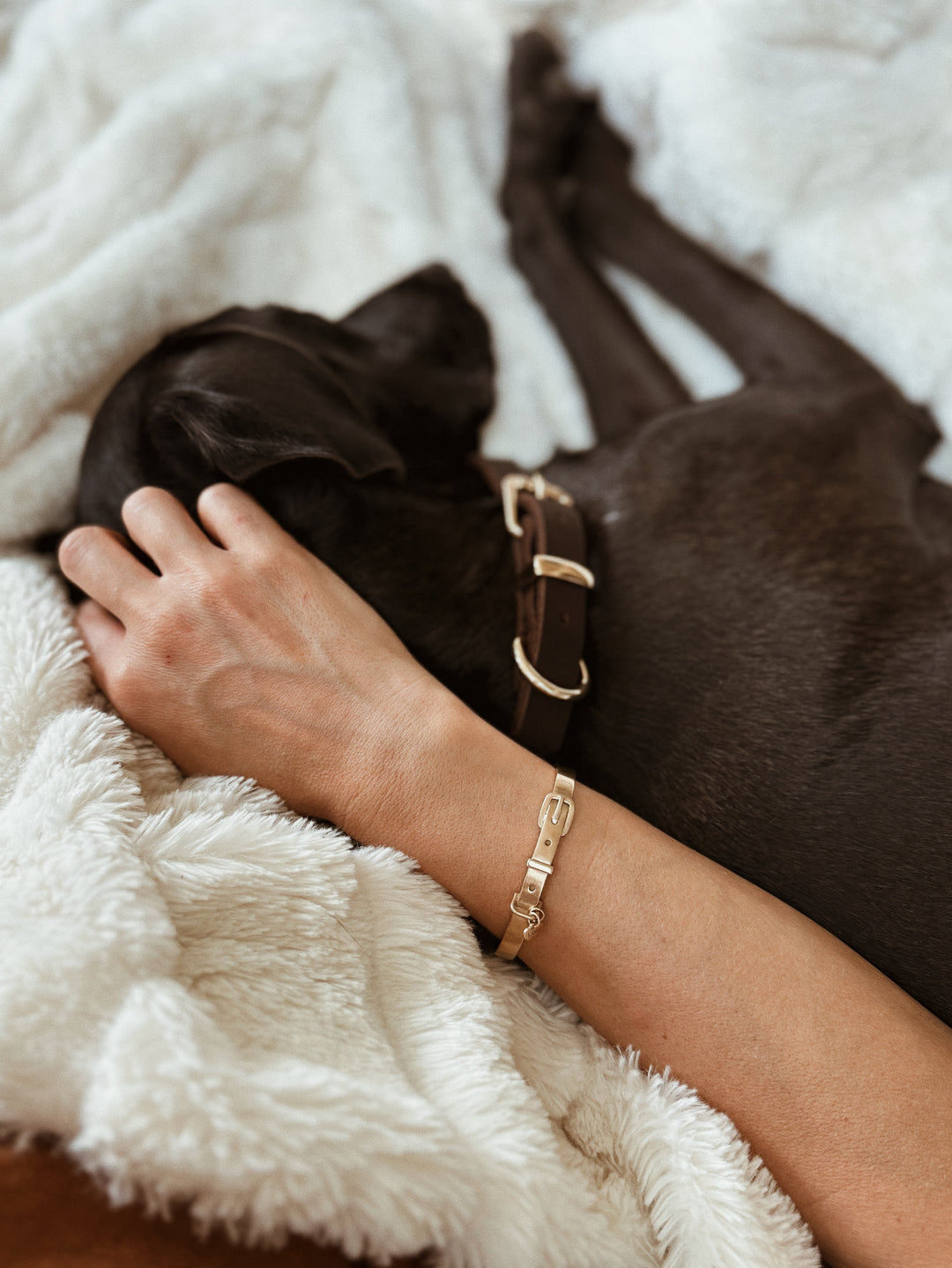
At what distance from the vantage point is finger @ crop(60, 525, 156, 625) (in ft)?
2.86

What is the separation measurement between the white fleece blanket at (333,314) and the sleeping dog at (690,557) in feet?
0.51

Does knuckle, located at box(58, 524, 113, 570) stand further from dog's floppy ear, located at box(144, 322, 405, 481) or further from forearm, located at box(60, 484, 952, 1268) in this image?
dog's floppy ear, located at box(144, 322, 405, 481)

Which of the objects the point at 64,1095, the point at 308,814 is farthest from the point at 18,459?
the point at 64,1095

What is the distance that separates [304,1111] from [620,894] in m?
0.33

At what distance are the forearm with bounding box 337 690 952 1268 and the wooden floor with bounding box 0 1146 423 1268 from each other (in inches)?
13.1

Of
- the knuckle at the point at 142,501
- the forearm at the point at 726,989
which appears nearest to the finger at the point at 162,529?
the knuckle at the point at 142,501

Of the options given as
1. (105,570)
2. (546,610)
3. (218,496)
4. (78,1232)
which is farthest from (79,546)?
(78,1232)

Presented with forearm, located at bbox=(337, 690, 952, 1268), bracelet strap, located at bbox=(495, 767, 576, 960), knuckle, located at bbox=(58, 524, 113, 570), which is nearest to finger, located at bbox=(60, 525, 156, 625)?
knuckle, located at bbox=(58, 524, 113, 570)

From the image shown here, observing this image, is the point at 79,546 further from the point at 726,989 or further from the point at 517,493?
the point at 726,989

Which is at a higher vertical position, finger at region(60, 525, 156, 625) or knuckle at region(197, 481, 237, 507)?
knuckle at region(197, 481, 237, 507)

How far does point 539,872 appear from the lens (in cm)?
78

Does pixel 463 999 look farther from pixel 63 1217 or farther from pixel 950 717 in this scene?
pixel 950 717

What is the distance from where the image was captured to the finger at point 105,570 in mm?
872

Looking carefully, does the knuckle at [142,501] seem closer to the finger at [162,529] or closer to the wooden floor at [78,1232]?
the finger at [162,529]
